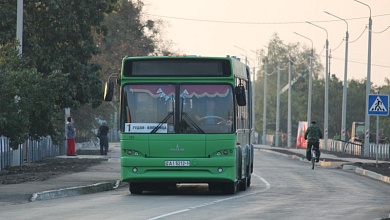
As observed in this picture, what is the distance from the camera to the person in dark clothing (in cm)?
5841

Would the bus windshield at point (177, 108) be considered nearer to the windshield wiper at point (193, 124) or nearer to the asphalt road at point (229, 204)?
the windshield wiper at point (193, 124)

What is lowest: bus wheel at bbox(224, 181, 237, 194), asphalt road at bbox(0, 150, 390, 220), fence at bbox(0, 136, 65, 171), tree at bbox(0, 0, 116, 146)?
asphalt road at bbox(0, 150, 390, 220)

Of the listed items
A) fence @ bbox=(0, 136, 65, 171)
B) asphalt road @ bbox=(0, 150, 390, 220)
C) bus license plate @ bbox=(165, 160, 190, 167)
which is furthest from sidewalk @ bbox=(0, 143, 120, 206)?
fence @ bbox=(0, 136, 65, 171)

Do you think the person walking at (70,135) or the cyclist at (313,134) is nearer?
the cyclist at (313,134)

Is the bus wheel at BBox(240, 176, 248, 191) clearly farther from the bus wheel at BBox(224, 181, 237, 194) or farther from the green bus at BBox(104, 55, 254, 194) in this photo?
the green bus at BBox(104, 55, 254, 194)

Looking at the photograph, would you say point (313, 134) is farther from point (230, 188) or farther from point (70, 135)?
point (230, 188)

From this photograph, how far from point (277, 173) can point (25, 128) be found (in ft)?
35.3

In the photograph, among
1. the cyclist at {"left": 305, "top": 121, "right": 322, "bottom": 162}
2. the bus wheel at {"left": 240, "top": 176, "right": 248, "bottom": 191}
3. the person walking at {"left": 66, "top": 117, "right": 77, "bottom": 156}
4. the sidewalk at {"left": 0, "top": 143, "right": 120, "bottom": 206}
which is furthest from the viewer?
the person walking at {"left": 66, "top": 117, "right": 77, "bottom": 156}

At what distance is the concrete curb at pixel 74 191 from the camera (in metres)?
26.0

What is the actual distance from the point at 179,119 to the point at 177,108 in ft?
0.84

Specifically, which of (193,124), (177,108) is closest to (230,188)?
(193,124)

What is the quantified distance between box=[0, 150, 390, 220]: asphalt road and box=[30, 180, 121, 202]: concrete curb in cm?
42

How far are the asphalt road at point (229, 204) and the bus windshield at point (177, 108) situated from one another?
1533 millimetres

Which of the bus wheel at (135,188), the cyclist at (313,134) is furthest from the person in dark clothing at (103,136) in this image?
the bus wheel at (135,188)
